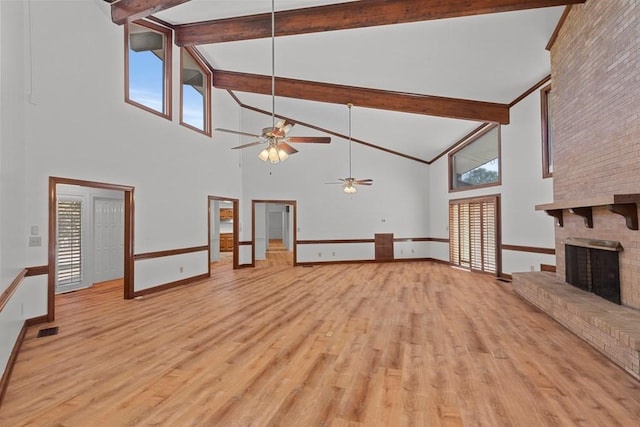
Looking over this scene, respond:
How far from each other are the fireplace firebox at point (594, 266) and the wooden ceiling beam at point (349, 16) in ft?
9.83

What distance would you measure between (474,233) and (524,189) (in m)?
2.00

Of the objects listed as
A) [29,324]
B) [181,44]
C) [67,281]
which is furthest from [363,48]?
[67,281]

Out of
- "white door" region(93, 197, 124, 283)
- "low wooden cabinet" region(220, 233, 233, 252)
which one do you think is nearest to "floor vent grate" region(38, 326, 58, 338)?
"white door" region(93, 197, 124, 283)

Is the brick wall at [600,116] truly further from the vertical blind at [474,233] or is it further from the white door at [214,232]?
the white door at [214,232]

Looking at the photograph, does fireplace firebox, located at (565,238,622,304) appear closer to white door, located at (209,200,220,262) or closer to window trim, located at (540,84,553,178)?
window trim, located at (540,84,553,178)

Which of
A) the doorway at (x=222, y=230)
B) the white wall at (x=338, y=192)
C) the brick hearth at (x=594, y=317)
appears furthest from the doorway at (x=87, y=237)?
the brick hearth at (x=594, y=317)

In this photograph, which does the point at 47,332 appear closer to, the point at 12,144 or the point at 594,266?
the point at 12,144

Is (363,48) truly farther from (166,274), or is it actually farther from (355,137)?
(166,274)

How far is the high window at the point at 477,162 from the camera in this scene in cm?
734

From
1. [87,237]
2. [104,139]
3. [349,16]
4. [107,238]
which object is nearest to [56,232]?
[104,139]

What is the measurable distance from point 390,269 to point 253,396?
6.74 metres

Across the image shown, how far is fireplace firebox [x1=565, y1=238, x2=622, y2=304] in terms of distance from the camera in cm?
347

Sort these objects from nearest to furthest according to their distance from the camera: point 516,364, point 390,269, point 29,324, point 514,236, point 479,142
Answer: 1. point 516,364
2. point 29,324
3. point 514,236
4. point 479,142
5. point 390,269

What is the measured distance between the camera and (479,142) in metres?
7.95
